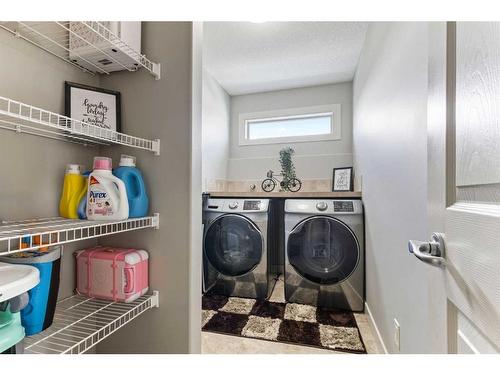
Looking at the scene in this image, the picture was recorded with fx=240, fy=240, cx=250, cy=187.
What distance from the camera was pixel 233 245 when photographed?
7.61 feet

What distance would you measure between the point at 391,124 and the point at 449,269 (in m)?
1.05

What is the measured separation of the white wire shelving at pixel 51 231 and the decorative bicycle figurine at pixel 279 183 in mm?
2048

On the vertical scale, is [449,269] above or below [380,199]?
below

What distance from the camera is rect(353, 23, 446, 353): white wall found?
95 centimetres

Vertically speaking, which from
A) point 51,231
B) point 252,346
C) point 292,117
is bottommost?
point 252,346

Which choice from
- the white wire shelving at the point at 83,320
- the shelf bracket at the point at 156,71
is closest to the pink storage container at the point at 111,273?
the white wire shelving at the point at 83,320

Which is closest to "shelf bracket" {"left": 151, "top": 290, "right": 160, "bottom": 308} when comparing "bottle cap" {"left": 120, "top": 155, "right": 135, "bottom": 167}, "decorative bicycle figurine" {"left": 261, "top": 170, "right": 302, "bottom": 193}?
"bottle cap" {"left": 120, "top": 155, "right": 135, "bottom": 167}

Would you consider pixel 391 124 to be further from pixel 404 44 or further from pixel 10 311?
pixel 10 311

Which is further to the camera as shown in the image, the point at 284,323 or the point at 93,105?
the point at 284,323

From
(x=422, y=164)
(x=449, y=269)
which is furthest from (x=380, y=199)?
(x=449, y=269)

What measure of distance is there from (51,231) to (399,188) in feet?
4.67

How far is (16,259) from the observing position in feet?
2.42

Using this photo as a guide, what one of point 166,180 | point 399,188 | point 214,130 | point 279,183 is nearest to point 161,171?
point 166,180

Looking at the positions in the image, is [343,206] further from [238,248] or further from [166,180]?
[166,180]
